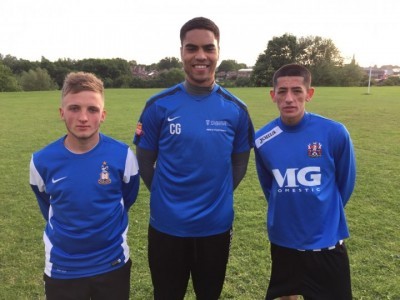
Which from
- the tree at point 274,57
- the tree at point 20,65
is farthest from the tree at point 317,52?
the tree at point 20,65

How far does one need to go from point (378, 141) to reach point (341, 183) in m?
9.55

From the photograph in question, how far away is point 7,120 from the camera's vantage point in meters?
17.3

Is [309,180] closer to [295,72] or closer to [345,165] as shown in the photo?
[345,165]

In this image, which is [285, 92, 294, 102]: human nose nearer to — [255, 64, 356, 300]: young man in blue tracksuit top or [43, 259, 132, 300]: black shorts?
[255, 64, 356, 300]: young man in blue tracksuit top

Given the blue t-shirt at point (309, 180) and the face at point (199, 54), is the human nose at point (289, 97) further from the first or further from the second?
the face at point (199, 54)

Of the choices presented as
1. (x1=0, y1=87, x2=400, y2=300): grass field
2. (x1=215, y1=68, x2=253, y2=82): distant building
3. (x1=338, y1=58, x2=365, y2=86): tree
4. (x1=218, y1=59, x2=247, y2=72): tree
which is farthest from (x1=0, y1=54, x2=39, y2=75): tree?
(x1=0, y1=87, x2=400, y2=300): grass field

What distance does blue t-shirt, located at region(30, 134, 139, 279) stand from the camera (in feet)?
7.72

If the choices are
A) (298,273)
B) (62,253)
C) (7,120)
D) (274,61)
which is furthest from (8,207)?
(274,61)

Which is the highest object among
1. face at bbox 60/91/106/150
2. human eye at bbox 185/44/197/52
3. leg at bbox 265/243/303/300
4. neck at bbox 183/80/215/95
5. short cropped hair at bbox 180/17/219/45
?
short cropped hair at bbox 180/17/219/45

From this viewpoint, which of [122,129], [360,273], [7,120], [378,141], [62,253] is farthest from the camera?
[7,120]

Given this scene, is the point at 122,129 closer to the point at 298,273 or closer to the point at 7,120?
the point at 7,120

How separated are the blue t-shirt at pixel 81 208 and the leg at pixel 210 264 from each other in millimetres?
545

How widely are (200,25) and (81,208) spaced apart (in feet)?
4.70

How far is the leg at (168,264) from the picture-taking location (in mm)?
2613
